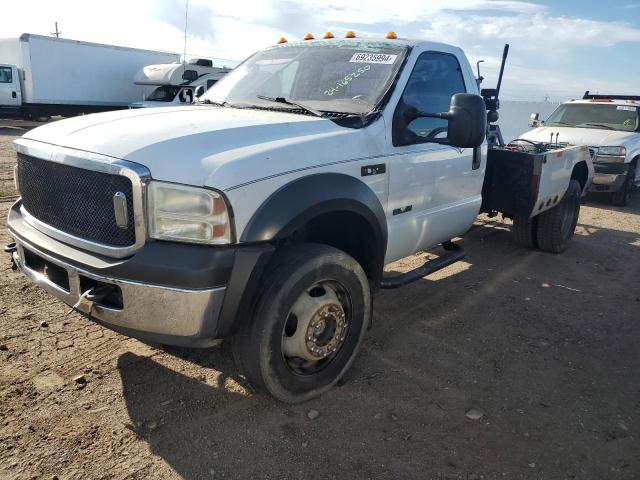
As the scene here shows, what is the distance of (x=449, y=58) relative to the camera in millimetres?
4086

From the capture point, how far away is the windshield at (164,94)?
17.2 metres

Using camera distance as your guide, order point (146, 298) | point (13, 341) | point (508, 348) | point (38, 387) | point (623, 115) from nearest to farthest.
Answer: point (146, 298), point (38, 387), point (13, 341), point (508, 348), point (623, 115)

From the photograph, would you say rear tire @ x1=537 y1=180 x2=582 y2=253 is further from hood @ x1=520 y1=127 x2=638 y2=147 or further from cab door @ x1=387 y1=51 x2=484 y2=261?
hood @ x1=520 y1=127 x2=638 y2=147

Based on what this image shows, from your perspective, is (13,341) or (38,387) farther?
(13,341)

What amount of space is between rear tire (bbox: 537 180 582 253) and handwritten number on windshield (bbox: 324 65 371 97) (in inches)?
131

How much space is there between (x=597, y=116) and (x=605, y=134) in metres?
0.82

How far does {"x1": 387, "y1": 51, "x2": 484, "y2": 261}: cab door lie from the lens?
3.43 m

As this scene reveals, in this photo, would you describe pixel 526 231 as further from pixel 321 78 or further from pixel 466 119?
pixel 321 78

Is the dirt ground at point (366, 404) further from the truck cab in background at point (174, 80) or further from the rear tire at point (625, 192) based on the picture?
the truck cab in background at point (174, 80)

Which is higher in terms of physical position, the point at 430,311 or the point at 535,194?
the point at 535,194

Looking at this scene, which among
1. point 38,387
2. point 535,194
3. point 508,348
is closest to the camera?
point 38,387

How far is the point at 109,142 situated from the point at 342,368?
177 cm

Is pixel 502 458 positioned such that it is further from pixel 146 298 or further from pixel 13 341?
pixel 13 341

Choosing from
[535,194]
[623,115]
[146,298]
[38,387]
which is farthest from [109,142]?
[623,115]
